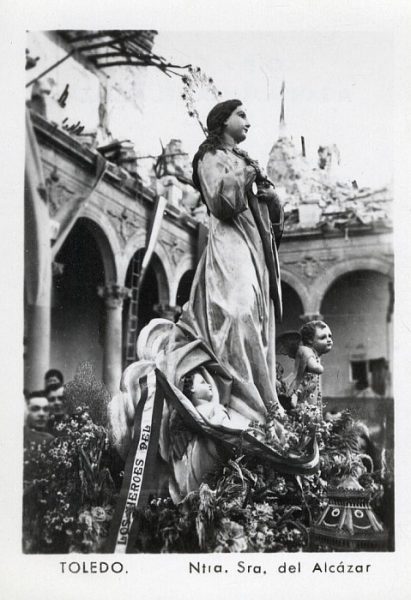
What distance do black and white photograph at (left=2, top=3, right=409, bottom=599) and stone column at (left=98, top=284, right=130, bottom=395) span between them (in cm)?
2

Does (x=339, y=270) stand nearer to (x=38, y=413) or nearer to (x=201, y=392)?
(x=201, y=392)

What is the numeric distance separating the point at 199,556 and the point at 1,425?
1.75m

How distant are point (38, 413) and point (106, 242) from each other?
1.41 metres

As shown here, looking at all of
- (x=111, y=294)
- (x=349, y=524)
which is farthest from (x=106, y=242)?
(x=349, y=524)

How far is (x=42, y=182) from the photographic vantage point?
25.2ft

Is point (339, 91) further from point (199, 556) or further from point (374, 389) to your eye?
point (199, 556)

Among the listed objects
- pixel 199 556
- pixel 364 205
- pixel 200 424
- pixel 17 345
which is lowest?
pixel 199 556

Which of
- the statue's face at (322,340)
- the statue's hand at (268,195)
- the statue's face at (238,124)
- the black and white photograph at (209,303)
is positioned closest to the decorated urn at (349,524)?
the black and white photograph at (209,303)

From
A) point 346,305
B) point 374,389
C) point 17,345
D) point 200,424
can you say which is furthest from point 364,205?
point 17,345

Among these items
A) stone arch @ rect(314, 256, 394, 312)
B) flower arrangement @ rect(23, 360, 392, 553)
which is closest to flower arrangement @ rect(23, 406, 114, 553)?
flower arrangement @ rect(23, 360, 392, 553)

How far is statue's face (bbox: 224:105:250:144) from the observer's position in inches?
314

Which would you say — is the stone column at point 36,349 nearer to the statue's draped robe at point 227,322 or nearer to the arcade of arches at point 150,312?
the arcade of arches at point 150,312

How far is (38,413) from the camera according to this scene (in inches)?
299

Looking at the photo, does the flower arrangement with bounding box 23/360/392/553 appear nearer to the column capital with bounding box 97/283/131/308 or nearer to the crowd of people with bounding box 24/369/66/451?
the crowd of people with bounding box 24/369/66/451
